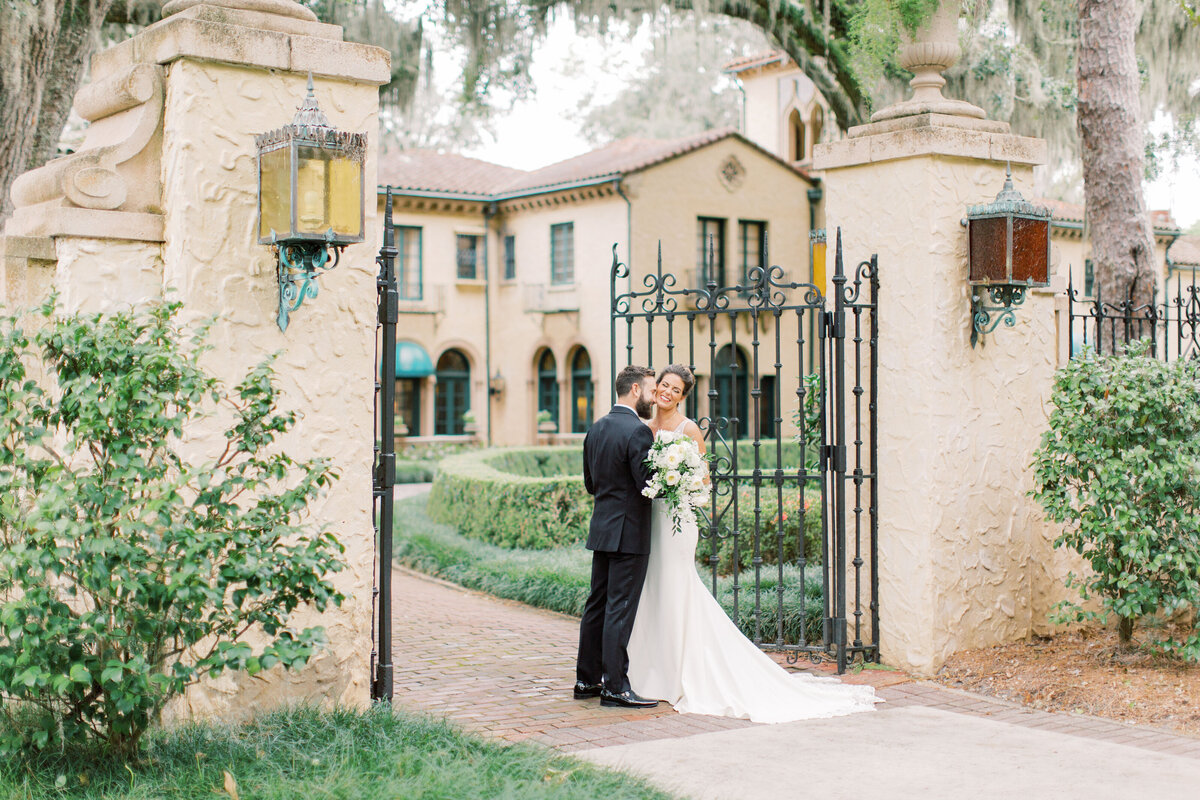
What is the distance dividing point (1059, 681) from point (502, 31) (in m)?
11.3

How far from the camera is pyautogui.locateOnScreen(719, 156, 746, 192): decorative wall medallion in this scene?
29.0 meters

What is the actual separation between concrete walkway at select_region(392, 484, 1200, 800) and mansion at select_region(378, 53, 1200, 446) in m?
20.1

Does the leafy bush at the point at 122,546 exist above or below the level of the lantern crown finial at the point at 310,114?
below

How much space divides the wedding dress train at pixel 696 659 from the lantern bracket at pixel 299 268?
2.19 meters

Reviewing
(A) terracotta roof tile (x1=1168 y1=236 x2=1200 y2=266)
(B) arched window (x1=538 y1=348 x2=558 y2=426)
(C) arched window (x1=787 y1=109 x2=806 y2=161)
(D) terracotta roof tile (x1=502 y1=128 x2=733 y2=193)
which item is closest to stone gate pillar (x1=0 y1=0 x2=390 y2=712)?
(D) terracotta roof tile (x1=502 y1=128 x2=733 y2=193)

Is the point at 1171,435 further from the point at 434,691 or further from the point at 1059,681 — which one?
the point at 434,691

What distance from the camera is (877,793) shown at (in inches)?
190

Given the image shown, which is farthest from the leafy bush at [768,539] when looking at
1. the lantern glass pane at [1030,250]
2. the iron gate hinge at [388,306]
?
the iron gate hinge at [388,306]

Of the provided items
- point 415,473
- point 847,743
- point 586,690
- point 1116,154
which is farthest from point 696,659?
point 415,473

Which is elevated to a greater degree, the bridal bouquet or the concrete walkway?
the bridal bouquet

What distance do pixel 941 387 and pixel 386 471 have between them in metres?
3.25

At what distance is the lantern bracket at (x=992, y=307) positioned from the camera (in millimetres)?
7109

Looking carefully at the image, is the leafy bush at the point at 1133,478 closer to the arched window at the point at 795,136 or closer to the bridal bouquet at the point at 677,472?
the bridal bouquet at the point at 677,472

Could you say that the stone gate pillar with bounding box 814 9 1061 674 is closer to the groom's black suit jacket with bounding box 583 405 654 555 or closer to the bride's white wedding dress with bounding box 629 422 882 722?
the bride's white wedding dress with bounding box 629 422 882 722
